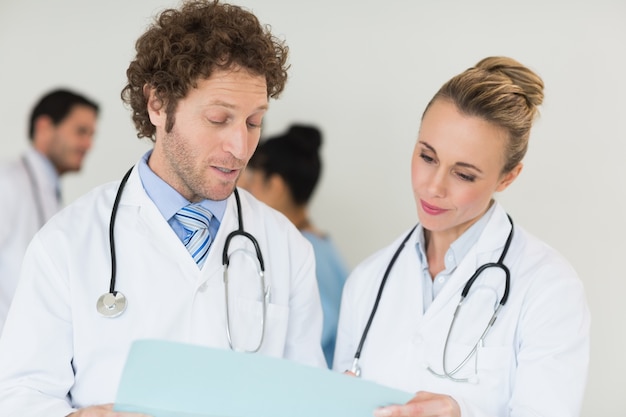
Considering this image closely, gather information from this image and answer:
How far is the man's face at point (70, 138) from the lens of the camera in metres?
3.47

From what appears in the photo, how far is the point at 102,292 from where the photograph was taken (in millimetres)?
1490

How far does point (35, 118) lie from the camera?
3.53m

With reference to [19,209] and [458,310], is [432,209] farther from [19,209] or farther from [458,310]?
[19,209]

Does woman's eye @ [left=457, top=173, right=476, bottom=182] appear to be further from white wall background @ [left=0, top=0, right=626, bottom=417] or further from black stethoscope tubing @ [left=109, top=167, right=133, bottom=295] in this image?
white wall background @ [left=0, top=0, right=626, bottom=417]

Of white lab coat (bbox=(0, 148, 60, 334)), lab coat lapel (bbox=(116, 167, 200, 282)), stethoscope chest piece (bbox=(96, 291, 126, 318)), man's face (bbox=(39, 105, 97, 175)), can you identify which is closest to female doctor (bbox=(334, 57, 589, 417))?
lab coat lapel (bbox=(116, 167, 200, 282))

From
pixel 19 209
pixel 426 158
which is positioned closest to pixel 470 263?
pixel 426 158

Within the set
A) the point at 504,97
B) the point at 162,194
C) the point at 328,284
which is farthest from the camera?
the point at 328,284

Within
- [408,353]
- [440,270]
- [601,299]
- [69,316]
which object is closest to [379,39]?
[601,299]

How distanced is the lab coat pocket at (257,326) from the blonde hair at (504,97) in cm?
59

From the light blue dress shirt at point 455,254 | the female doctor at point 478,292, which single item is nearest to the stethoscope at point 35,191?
the female doctor at point 478,292

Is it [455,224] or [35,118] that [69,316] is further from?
[35,118]

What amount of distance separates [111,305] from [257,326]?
Answer: 0.97ft

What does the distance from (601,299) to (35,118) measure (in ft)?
8.26

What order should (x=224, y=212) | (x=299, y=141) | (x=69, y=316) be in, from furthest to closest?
(x=299, y=141), (x=224, y=212), (x=69, y=316)
